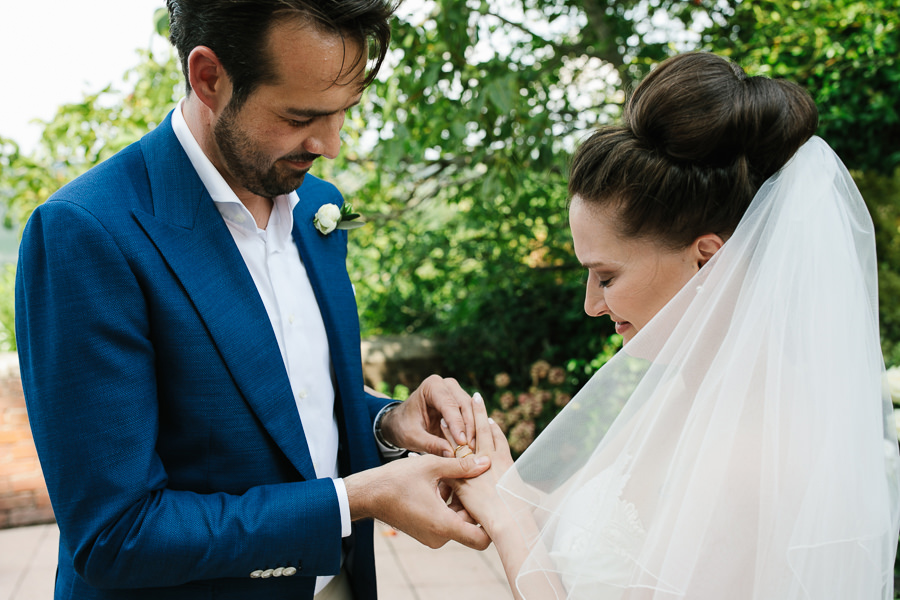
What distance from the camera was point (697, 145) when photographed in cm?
152

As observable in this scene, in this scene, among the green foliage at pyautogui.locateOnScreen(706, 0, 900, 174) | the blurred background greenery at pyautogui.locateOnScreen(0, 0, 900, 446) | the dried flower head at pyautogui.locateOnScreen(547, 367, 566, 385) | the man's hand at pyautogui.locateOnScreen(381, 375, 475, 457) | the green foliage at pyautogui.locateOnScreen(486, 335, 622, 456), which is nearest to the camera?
the man's hand at pyautogui.locateOnScreen(381, 375, 475, 457)

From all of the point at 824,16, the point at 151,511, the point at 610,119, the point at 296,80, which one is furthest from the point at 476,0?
the point at 151,511

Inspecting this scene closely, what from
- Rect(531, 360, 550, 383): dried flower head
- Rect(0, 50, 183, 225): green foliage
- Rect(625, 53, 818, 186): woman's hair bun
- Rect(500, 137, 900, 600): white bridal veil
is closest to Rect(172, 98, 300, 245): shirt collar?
Rect(500, 137, 900, 600): white bridal veil

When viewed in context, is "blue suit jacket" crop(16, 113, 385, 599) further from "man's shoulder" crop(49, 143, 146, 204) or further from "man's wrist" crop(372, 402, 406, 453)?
"man's wrist" crop(372, 402, 406, 453)

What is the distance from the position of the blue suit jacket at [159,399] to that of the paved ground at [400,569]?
7.81 ft

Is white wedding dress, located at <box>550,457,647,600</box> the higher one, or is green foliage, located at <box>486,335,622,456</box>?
white wedding dress, located at <box>550,457,647,600</box>

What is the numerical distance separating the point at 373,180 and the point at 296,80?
3691mm

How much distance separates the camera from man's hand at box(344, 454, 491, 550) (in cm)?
144

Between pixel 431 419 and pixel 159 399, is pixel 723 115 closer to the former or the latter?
pixel 431 419

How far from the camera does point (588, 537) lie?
1.45 m

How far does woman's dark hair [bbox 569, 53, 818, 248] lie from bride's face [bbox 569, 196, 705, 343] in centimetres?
3

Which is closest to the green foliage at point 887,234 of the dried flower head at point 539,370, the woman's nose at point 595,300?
the dried flower head at point 539,370

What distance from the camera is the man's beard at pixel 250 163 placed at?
1.51 m

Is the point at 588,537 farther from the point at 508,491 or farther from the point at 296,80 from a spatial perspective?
the point at 296,80
